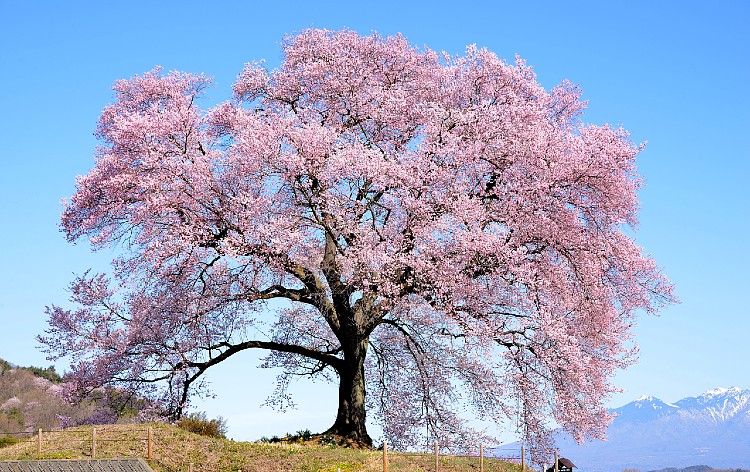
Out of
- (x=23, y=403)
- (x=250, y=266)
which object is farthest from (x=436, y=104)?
(x=23, y=403)

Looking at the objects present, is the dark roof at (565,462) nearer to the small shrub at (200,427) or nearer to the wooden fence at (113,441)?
the wooden fence at (113,441)

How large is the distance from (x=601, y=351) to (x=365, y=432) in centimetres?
906

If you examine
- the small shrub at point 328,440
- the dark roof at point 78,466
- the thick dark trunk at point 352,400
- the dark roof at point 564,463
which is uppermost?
the thick dark trunk at point 352,400

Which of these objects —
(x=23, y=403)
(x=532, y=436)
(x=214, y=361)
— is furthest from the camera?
(x=23, y=403)

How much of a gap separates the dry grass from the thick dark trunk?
1.86 m

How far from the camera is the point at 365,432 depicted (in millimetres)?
31531

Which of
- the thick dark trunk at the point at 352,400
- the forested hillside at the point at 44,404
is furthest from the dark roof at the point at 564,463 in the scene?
the forested hillside at the point at 44,404

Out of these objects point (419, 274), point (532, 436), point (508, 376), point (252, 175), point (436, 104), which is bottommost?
point (532, 436)

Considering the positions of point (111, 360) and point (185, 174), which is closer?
point (185, 174)

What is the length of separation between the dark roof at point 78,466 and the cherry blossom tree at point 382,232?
5.89m

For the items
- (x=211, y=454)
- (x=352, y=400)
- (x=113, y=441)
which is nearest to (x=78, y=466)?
(x=113, y=441)

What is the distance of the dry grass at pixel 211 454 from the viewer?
26.5m

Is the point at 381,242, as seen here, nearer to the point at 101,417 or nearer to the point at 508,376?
the point at 508,376

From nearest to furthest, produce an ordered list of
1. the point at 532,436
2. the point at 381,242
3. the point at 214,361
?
the point at 381,242, the point at 532,436, the point at 214,361
